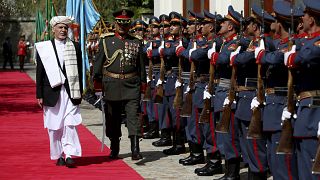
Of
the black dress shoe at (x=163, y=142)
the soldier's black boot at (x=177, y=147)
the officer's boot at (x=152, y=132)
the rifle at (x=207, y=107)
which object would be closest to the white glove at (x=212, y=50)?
the rifle at (x=207, y=107)

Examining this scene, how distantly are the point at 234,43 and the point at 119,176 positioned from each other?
84.2 inches

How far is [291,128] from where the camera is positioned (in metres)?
7.10

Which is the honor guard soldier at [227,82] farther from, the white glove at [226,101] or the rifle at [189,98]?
the rifle at [189,98]

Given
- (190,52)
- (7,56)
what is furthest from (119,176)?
(7,56)

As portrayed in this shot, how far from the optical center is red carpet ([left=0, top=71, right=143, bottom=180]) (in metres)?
10.1

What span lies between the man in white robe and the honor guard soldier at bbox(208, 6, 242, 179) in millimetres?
2113

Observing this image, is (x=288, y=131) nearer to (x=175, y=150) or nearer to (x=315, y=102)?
(x=315, y=102)

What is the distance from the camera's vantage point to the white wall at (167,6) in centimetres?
1891

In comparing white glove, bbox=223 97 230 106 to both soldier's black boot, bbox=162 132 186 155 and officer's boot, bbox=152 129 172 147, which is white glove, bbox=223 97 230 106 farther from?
officer's boot, bbox=152 129 172 147

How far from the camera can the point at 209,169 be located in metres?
9.88

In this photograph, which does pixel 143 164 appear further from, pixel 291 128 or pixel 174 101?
pixel 291 128

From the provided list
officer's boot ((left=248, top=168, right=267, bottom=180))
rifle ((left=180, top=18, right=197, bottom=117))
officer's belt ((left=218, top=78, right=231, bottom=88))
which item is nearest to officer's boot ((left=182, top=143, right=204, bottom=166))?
rifle ((left=180, top=18, right=197, bottom=117))

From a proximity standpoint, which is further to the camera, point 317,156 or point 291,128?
point 291,128

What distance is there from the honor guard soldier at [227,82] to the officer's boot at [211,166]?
1.84 ft
